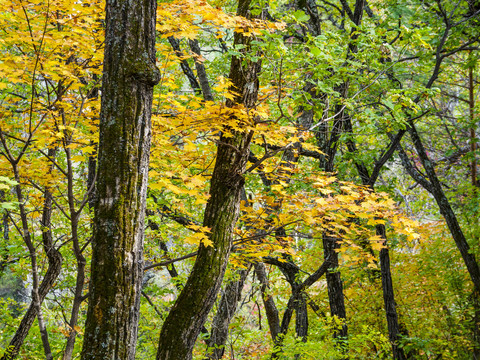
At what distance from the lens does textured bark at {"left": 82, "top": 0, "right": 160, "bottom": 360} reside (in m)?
2.28

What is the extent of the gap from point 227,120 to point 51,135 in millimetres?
1851

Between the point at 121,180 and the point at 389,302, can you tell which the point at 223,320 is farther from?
the point at 121,180

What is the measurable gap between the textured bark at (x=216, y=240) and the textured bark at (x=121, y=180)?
92 cm

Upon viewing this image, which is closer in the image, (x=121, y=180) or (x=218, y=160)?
(x=121, y=180)

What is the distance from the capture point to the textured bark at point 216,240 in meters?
3.32

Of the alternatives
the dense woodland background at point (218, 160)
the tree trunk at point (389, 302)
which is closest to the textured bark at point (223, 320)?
the dense woodland background at point (218, 160)

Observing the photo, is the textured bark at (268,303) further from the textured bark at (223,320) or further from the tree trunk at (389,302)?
the tree trunk at (389,302)

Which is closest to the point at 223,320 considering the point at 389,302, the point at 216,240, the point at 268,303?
the point at 268,303

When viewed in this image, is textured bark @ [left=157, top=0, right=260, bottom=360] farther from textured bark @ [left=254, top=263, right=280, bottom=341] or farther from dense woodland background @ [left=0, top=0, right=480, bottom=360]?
textured bark @ [left=254, top=263, right=280, bottom=341]

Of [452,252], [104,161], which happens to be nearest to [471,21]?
[452,252]

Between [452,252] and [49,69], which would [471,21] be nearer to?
[452,252]

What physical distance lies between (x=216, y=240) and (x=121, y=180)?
1.35 meters

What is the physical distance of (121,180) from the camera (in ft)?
7.84

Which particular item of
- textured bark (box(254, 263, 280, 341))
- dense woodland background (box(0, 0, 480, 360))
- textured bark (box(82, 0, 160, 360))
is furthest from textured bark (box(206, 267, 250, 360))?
textured bark (box(82, 0, 160, 360))
